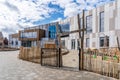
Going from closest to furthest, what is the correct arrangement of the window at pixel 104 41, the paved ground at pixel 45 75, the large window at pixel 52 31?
1. the paved ground at pixel 45 75
2. the window at pixel 104 41
3. the large window at pixel 52 31

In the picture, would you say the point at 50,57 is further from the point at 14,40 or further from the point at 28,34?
the point at 14,40

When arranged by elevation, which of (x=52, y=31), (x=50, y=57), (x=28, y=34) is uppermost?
(x=52, y=31)

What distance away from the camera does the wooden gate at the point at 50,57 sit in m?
15.2

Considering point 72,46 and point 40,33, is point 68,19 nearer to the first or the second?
point 72,46

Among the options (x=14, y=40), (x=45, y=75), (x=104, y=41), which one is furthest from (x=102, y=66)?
(x=14, y=40)

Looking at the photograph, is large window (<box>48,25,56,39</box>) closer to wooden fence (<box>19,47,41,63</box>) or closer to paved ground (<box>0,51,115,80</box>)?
wooden fence (<box>19,47,41,63</box>)

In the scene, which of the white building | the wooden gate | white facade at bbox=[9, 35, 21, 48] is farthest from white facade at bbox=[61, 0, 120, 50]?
the white building

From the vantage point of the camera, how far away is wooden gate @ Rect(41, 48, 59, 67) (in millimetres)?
15234

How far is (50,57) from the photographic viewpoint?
15375mm

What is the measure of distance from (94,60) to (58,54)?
155 inches

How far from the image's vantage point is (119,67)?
1008 cm

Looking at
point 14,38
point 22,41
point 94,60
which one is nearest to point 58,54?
point 94,60

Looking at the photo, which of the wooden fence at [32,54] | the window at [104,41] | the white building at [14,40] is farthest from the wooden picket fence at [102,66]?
the white building at [14,40]

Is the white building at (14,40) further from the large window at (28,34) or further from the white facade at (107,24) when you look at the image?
the white facade at (107,24)
